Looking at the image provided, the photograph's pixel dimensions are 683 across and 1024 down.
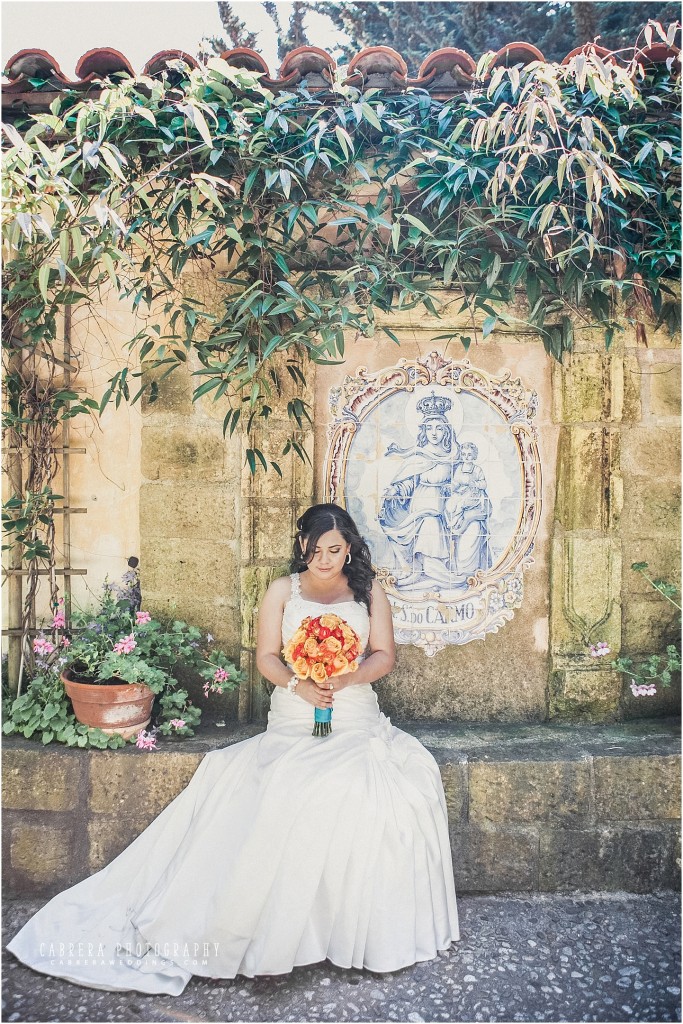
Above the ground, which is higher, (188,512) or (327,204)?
(327,204)

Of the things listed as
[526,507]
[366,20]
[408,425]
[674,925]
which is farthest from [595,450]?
[366,20]

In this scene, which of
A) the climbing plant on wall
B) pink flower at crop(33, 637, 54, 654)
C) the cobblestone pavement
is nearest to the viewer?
the cobblestone pavement

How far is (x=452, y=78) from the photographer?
11.1 ft

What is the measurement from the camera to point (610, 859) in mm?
3541

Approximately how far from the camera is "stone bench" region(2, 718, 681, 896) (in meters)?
3.44

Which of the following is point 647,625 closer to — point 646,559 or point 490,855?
point 646,559

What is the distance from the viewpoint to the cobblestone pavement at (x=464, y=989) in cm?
276

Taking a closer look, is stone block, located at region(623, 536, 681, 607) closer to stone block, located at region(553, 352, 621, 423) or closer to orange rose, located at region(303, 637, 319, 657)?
stone block, located at region(553, 352, 621, 423)

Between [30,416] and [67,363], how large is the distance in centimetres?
35

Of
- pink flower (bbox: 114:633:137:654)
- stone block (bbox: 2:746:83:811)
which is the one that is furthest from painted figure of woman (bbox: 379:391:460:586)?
stone block (bbox: 2:746:83:811)

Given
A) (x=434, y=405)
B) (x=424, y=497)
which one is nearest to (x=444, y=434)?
(x=434, y=405)

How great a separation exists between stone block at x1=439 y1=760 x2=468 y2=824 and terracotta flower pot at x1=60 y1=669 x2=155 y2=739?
149cm

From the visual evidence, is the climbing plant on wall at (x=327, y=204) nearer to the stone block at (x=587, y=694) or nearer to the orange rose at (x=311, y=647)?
the orange rose at (x=311, y=647)

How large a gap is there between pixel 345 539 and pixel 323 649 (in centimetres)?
64
